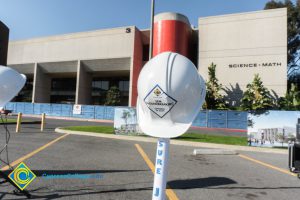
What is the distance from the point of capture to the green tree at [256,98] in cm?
2538

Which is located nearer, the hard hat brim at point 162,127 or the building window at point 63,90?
the hard hat brim at point 162,127

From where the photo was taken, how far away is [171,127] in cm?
202

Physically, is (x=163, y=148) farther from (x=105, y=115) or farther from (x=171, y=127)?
(x=105, y=115)

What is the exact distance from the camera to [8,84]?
10.9 feet

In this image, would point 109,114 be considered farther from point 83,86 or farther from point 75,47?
point 75,47

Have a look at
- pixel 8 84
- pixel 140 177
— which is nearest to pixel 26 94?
pixel 140 177

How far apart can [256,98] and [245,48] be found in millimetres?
6845

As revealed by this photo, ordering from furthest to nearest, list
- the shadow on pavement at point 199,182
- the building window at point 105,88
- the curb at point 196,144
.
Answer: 1. the building window at point 105,88
2. the curb at point 196,144
3. the shadow on pavement at point 199,182

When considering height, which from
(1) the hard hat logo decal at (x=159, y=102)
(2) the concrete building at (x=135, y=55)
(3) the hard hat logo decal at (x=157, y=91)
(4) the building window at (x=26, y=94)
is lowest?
(1) the hard hat logo decal at (x=159, y=102)

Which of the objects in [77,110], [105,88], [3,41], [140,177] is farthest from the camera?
[105,88]

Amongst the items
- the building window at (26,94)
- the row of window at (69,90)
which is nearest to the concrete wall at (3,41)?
the row of window at (69,90)

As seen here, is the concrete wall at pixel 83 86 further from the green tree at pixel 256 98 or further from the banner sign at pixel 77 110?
the green tree at pixel 256 98

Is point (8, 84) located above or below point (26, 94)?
below

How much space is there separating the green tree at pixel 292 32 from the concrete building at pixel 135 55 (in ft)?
42.6
